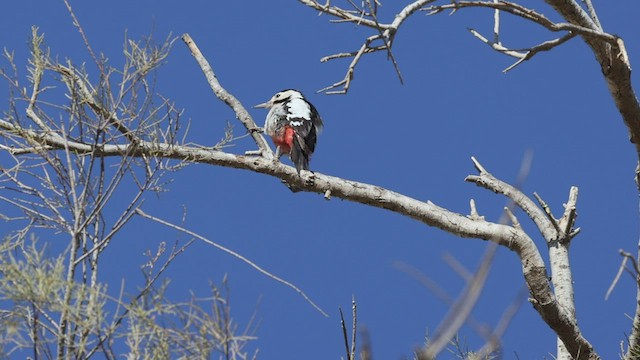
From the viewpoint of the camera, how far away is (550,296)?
479 centimetres

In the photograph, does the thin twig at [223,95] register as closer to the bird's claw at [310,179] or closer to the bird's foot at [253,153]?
the bird's foot at [253,153]

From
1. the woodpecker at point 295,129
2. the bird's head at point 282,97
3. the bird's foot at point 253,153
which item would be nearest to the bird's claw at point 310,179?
the bird's foot at point 253,153

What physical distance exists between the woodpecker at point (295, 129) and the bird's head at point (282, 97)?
17.9 inches

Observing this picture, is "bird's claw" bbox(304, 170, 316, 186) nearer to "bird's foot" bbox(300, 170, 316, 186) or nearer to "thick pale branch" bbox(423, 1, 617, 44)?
"bird's foot" bbox(300, 170, 316, 186)

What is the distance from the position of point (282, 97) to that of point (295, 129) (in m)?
1.73

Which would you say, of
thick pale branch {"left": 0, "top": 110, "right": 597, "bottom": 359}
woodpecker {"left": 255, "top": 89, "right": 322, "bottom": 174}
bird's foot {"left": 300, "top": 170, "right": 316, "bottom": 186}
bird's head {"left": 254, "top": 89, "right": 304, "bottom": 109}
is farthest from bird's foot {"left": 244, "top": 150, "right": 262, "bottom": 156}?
bird's head {"left": 254, "top": 89, "right": 304, "bottom": 109}

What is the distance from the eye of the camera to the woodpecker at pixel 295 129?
653 cm

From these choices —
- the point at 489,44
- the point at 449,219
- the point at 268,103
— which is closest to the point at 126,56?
the point at 489,44

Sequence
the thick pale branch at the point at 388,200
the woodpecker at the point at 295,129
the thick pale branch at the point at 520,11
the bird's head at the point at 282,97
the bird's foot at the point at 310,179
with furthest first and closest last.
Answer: the bird's head at the point at 282,97 < the woodpecker at the point at 295,129 < the bird's foot at the point at 310,179 < the thick pale branch at the point at 388,200 < the thick pale branch at the point at 520,11

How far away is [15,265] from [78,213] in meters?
0.39

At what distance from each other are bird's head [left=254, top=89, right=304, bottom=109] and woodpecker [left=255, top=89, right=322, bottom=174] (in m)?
0.45

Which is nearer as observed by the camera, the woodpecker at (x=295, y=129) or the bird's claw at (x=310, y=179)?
the bird's claw at (x=310, y=179)

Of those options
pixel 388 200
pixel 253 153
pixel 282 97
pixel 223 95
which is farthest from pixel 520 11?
pixel 282 97

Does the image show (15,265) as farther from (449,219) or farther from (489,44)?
(449,219)
